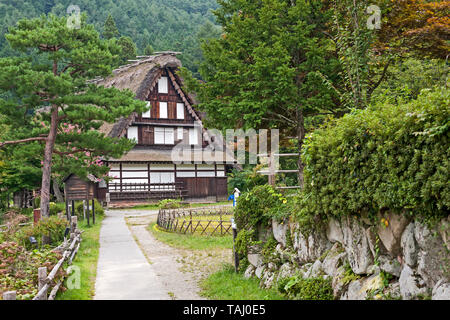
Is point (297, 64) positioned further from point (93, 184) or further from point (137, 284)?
point (93, 184)

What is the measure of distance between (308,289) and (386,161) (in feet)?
8.75

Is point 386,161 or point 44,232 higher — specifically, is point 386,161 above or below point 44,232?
above

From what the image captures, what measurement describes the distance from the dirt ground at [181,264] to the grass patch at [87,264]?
157 cm

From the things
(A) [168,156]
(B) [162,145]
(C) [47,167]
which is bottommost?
(C) [47,167]

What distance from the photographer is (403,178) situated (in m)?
5.10

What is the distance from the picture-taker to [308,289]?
6.90 m

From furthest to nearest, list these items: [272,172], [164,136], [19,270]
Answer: [164,136] < [272,172] < [19,270]

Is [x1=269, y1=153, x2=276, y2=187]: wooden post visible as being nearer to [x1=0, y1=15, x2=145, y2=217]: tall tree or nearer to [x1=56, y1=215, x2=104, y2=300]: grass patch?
[x1=56, y1=215, x2=104, y2=300]: grass patch

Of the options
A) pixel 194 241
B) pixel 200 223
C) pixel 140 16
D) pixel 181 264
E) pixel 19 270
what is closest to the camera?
pixel 19 270

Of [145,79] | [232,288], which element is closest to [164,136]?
[145,79]

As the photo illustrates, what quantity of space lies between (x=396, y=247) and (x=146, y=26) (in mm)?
83863

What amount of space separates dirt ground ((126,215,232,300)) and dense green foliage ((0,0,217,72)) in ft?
174

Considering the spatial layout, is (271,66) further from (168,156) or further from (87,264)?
(168,156)

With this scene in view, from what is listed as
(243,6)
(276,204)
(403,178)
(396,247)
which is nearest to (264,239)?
(276,204)
